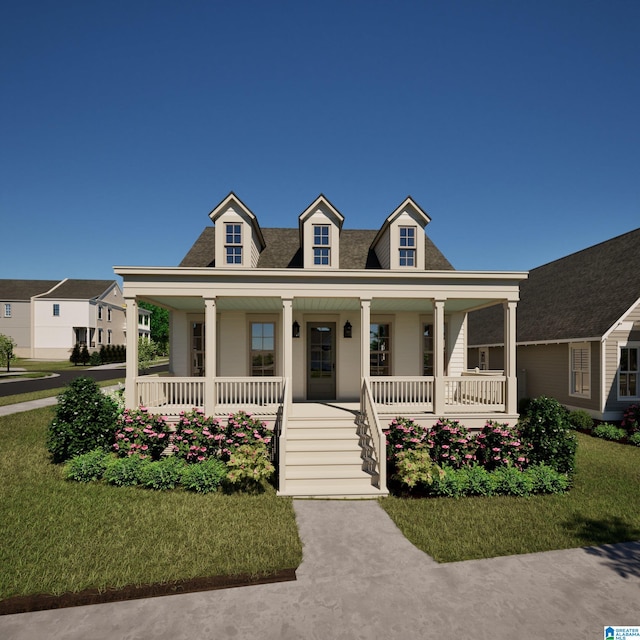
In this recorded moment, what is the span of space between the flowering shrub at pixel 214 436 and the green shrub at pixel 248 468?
608 millimetres

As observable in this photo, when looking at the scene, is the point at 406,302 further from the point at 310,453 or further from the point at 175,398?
the point at 175,398

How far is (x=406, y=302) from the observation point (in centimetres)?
1201

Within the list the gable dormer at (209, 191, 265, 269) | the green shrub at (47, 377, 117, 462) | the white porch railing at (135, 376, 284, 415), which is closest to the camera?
the green shrub at (47, 377, 117, 462)

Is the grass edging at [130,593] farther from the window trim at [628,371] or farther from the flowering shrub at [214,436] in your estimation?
the window trim at [628,371]

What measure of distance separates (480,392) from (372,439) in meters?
4.22

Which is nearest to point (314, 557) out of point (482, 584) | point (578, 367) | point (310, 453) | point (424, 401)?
point (482, 584)

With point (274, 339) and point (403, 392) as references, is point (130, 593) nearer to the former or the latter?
point (403, 392)

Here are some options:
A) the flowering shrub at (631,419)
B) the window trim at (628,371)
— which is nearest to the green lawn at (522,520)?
the flowering shrub at (631,419)

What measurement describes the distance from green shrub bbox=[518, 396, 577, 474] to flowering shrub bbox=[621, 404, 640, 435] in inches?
240

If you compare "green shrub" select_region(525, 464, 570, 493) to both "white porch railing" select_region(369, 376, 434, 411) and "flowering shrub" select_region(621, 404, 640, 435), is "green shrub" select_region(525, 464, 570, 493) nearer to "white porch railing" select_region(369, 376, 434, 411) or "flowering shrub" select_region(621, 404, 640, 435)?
"white porch railing" select_region(369, 376, 434, 411)

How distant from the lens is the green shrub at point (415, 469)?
7609 mm

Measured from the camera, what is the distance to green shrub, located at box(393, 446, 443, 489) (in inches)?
300

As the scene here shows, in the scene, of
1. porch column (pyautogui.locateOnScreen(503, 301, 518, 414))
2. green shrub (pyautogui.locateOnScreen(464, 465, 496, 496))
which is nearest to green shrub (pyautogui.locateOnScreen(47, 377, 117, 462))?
green shrub (pyautogui.locateOnScreen(464, 465, 496, 496))

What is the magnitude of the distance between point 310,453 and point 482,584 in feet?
15.8
